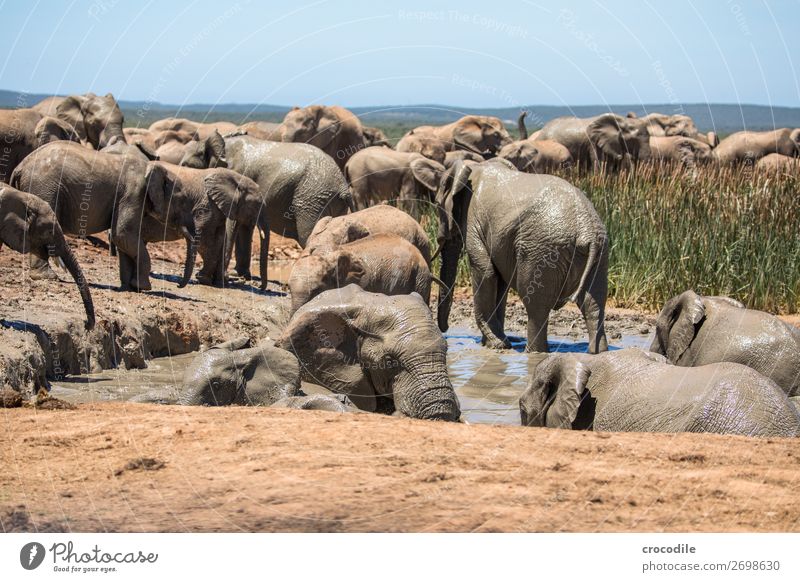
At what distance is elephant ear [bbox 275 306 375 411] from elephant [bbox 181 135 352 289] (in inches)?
307

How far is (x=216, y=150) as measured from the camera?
1593cm

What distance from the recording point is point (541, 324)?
12078mm

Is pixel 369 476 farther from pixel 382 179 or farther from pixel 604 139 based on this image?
pixel 604 139

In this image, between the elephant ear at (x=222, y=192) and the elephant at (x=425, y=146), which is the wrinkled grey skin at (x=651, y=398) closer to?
the elephant ear at (x=222, y=192)

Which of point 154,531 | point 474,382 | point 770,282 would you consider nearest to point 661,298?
point 770,282

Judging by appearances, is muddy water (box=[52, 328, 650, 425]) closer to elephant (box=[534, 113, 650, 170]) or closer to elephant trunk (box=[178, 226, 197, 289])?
elephant trunk (box=[178, 226, 197, 289])

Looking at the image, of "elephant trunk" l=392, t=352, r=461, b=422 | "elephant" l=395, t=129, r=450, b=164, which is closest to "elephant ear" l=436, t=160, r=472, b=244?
"elephant trunk" l=392, t=352, r=461, b=422

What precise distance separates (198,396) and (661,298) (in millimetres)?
8580

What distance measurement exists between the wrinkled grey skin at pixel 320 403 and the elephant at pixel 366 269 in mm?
1604

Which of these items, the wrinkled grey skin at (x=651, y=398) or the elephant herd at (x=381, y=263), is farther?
the elephant herd at (x=381, y=263)

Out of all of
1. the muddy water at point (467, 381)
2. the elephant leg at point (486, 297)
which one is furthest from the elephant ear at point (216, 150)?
the elephant leg at point (486, 297)

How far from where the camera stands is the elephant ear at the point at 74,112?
798 inches

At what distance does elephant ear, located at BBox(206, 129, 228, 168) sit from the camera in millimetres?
15930

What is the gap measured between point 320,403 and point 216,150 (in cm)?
910
